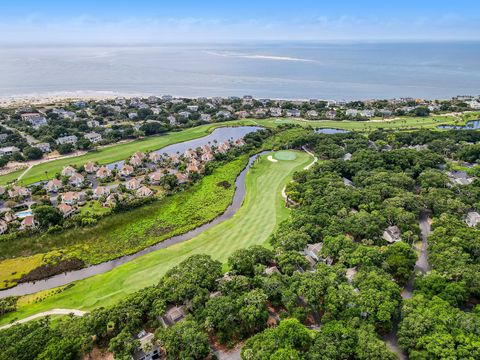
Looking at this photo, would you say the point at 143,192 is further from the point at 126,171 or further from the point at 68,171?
the point at 68,171

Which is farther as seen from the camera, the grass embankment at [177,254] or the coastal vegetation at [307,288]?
the grass embankment at [177,254]

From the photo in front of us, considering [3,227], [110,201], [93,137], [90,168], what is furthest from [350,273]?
[93,137]

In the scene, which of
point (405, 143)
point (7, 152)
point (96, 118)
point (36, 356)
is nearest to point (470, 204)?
point (405, 143)

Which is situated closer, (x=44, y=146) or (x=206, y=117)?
(x=44, y=146)

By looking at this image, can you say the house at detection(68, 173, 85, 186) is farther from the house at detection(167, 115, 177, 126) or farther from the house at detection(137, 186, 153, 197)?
the house at detection(167, 115, 177, 126)

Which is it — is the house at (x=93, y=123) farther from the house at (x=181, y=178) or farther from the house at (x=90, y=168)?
the house at (x=181, y=178)

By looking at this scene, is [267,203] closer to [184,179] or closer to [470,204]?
[184,179]

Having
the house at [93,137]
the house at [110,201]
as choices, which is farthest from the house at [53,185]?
the house at [93,137]
